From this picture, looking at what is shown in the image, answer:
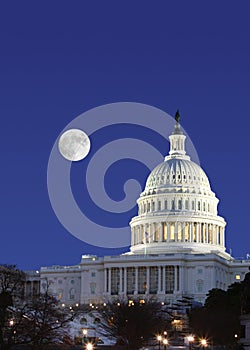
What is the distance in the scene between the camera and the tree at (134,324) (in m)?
120

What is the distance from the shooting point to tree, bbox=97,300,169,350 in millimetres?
119500

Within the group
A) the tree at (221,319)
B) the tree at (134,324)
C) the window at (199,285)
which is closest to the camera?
the tree at (221,319)

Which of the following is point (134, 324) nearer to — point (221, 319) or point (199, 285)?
point (221, 319)

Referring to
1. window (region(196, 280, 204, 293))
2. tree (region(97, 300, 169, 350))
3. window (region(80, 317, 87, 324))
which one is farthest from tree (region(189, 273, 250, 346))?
window (region(196, 280, 204, 293))

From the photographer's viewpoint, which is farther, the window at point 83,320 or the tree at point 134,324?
the window at point 83,320

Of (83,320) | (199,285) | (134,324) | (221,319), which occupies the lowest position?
(134,324)

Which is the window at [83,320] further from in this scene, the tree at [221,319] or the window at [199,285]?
the window at [199,285]

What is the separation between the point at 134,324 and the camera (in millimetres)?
123688

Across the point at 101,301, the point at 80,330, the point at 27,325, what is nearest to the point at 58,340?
the point at 27,325

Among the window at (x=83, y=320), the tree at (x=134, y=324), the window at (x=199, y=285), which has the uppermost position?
the window at (x=199, y=285)

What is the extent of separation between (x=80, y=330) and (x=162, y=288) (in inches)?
2122

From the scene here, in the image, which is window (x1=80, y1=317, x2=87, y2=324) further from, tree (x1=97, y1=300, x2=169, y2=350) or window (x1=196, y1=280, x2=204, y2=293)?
window (x1=196, y1=280, x2=204, y2=293)

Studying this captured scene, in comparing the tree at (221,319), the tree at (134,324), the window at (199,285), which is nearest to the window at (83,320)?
the tree at (134,324)

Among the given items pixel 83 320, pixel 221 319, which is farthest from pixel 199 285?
pixel 221 319
